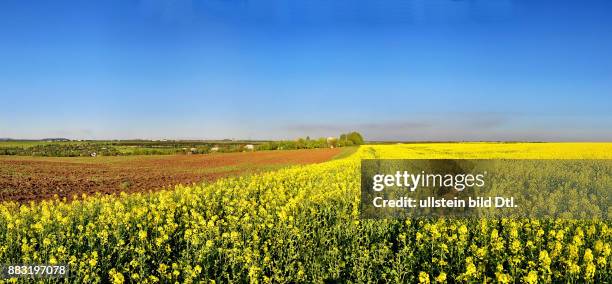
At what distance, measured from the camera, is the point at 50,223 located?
8.75 m

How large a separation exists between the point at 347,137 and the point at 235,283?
84015 millimetres

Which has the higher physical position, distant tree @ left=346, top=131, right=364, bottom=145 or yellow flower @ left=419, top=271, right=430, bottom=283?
distant tree @ left=346, top=131, right=364, bottom=145

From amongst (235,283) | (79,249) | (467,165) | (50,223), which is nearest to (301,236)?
(235,283)

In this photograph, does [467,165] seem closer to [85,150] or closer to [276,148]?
[85,150]

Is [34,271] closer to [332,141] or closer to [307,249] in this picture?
[307,249]

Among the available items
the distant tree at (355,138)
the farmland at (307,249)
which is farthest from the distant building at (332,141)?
the farmland at (307,249)

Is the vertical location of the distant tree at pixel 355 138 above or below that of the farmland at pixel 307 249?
above

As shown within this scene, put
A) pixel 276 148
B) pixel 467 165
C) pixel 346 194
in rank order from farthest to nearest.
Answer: pixel 276 148
pixel 467 165
pixel 346 194

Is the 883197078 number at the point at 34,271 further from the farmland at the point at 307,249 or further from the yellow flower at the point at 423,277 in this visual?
the yellow flower at the point at 423,277

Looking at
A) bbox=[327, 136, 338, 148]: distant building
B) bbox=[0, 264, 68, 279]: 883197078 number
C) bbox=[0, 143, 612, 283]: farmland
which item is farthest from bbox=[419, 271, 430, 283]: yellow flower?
bbox=[327, 136, 338, 148]: distant building

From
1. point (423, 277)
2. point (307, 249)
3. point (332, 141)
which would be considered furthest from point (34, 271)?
point (332, 141)

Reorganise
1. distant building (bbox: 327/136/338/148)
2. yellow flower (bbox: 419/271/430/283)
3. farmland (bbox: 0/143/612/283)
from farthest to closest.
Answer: distant building (bbox: 327/136/338/148), farmland (bbox: 0/143/612/283), yellow flower (bbox: 419/271/430/283)

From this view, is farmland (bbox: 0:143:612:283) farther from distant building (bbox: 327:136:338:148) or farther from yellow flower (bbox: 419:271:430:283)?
distant building (bbox: 327:136:338:148)

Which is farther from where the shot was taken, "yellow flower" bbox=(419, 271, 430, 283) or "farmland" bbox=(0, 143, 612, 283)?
"farmland" bbox=(0, 143, 612, 283)
